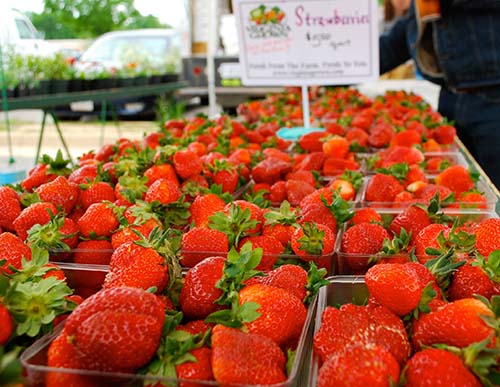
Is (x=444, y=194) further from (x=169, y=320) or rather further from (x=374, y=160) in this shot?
(x=169, y=320)

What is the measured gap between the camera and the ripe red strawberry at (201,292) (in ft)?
2.65

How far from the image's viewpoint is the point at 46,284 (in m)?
0.79

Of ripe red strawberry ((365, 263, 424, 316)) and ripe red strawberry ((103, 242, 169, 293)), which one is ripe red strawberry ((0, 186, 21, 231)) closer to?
ripe red strawberry ((103, 242, 169, 293))

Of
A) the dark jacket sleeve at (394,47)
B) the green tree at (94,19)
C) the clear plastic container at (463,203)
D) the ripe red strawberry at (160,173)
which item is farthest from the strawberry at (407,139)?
the green tree at (94,19)

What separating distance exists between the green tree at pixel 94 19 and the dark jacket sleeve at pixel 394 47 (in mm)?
13375

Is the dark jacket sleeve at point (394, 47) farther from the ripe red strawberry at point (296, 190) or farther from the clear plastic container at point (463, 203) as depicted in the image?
the ripe red strawberry at point (296, 190)

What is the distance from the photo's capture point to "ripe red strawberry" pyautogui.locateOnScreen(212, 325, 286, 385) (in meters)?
0.65

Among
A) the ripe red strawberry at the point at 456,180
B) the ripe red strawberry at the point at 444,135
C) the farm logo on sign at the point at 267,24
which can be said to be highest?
the farm logo on sign at the point at 267,24

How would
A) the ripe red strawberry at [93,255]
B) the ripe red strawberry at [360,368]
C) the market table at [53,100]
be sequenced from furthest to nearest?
1. the market table at [53,100]
2. the ripe red strawberry at [93,255]
3. the ripe red strawberry at [360,368]

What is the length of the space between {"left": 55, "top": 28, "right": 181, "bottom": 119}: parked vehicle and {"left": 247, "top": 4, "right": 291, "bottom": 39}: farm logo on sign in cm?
378

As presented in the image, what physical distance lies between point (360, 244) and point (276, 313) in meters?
0.40

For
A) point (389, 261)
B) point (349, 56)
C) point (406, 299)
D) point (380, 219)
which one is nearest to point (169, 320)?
point (406, 299)

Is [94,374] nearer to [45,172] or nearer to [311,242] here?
[311,242]

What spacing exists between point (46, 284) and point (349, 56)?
6.20 ft
